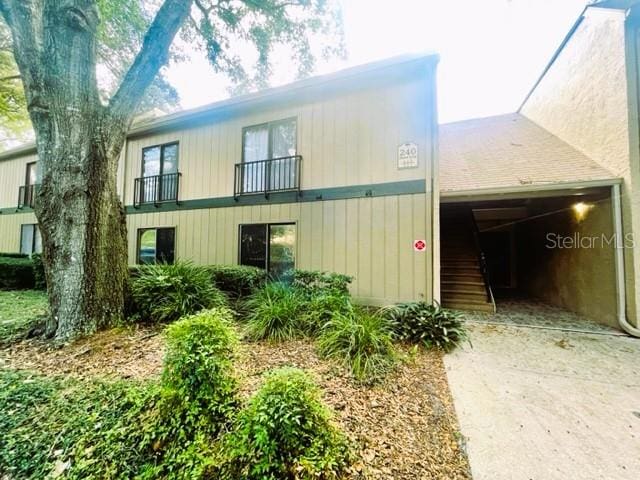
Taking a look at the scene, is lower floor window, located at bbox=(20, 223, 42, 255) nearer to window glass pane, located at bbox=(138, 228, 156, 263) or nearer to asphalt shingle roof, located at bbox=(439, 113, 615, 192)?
window glass pane, located at bbox=(138, 228, 156, 263)

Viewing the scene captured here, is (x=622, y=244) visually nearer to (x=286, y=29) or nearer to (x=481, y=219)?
(x=481, y=219)

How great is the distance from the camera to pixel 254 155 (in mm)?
7090

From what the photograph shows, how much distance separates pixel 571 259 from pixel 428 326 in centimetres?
488

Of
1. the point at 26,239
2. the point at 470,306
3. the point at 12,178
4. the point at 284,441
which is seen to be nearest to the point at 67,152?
the point at 284,441

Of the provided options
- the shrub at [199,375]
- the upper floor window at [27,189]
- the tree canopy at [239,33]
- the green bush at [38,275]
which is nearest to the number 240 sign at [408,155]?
the tree canopy at [239,33]

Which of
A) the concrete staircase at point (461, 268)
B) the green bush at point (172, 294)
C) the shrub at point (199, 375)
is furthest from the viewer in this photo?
the concrete staircase at point (461, 268)

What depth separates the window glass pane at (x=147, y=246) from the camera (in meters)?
8.33

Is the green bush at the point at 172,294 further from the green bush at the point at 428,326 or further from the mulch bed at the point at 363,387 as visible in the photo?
the green bush at the point at 428,326

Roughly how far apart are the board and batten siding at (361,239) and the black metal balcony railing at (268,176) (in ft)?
1.53

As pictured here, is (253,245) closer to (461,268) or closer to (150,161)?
(150,161)

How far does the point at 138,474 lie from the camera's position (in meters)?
1.70

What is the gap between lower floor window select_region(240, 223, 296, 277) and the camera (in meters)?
6.54

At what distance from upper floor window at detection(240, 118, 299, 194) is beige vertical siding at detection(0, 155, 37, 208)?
1076 cm

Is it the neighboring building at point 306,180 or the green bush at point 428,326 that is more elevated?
the neighboring building at point 306,180
